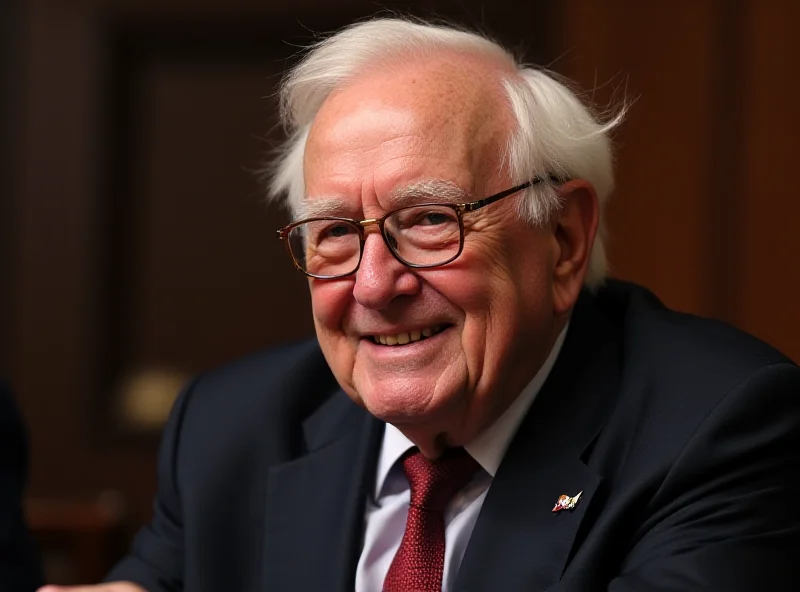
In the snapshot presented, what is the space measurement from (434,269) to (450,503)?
1.29 feet

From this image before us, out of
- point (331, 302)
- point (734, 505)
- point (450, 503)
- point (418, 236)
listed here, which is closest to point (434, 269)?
point (418, 236)

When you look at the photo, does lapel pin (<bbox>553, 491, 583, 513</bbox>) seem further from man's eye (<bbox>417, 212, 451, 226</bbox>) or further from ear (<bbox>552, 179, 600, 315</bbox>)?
man's eye (<bbox>417, 212, 451, 226</bbox>)

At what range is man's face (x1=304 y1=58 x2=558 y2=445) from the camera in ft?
5.37

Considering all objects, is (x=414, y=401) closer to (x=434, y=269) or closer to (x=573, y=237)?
(x=434, y=269)

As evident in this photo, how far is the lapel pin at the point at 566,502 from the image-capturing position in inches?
63.8

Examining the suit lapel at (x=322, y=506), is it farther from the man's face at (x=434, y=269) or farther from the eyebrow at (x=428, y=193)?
the eyebrow at (x=428, y=193)

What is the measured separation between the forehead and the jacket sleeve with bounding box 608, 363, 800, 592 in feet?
1.59

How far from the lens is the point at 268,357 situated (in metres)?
2.12

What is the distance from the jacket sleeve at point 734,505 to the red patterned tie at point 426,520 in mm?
297

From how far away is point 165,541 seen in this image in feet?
6.65

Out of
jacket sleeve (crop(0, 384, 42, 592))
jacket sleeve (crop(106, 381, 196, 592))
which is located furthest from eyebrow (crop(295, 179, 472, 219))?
jacket sleeve (crop(0, 384, 42, 592))

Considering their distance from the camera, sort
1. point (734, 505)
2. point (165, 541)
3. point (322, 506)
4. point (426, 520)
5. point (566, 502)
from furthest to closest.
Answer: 1. point (165, 541)
2. point (322, 506)
3. point (426, 520)
4. point (566, 502)
5. point (734, 505)

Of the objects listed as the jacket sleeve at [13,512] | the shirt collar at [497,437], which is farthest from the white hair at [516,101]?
the jacket sleeve at [13,512]

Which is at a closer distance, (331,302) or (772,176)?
(331,302)
